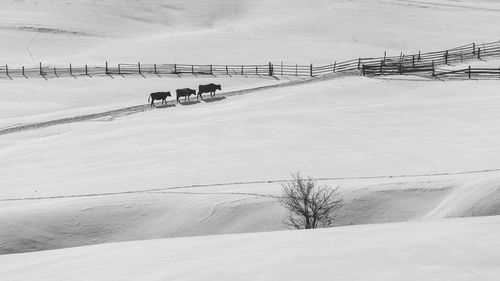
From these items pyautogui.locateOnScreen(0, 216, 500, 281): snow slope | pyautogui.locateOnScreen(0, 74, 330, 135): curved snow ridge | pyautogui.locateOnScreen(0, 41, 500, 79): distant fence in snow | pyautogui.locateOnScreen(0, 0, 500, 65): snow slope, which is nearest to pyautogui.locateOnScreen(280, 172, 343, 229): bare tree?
pyautogui.locateOnScreen(0, 216, 500, 281): snow slope

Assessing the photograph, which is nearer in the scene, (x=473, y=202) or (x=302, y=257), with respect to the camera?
(x=302, y=257)

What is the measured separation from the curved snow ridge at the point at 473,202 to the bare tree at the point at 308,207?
88.6 inches

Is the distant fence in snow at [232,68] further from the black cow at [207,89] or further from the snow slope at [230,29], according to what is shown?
the black cow at [207,89]

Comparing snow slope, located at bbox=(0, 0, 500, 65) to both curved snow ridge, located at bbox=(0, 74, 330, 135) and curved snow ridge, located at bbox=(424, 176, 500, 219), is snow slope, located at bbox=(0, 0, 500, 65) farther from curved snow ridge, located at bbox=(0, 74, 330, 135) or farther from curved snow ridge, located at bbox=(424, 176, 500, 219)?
curved snow ridge, located at bbox=(424, 176, 500, 219)

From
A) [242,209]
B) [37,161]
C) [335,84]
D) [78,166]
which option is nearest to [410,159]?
[242,209]

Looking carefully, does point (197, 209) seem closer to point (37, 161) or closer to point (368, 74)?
point (37, 161)

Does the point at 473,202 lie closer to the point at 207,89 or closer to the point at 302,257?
the point at 302,257

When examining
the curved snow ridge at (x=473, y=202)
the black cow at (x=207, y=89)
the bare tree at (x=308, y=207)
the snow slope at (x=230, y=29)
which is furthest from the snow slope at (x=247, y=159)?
the snow slope at (x=230, y=29)

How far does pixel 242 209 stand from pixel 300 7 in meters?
61.9

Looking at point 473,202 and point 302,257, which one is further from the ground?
point 302,257

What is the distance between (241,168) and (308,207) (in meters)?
8.01

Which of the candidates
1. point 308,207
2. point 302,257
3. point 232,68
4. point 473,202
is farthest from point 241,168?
point 232,68

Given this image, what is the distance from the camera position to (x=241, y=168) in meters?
27.5

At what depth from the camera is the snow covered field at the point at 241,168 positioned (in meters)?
12.6
